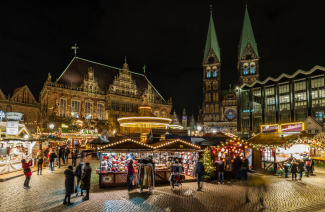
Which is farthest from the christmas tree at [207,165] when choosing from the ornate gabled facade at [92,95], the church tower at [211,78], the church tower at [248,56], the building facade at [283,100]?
the church tower at [248,56]

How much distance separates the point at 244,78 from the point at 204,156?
5756 cm

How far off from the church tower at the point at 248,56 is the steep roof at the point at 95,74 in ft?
99.7

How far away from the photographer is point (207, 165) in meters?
13.3

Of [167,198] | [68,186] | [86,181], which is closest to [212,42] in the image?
[167,198]

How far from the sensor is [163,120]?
20.1m

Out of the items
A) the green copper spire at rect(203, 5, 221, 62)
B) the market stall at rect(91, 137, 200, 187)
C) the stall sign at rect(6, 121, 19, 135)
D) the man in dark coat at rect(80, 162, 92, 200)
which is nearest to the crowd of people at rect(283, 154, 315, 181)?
the market stall at rect(91, 137, 200, 187)

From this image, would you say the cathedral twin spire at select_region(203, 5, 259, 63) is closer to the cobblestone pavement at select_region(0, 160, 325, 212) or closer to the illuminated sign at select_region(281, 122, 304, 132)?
the illuminated sign at select_region(281, 122, 304, 132)

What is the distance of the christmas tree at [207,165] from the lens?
13156 mm

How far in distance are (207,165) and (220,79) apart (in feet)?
186

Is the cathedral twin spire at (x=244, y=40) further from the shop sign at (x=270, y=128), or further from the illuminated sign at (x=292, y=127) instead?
the illuminated sign at (x=292, y=127)

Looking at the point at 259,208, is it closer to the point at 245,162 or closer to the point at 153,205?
the point at 153,205

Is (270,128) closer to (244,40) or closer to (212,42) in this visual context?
(244,40)

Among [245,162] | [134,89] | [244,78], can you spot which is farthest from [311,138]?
[244,78]

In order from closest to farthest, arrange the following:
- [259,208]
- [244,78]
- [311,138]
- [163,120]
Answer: [259,208] < [311,138] < [163,120] < [244,78]
